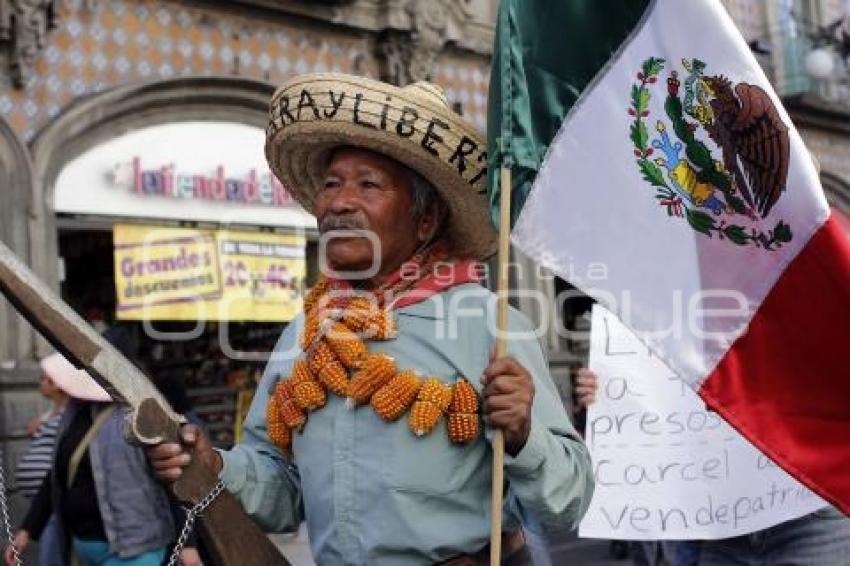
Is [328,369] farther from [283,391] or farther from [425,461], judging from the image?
[425,461]

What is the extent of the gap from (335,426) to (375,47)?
9390 mm

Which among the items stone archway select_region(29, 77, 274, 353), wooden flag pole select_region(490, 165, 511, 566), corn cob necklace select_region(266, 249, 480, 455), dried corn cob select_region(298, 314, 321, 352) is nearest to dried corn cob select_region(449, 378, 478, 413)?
corn cob necklace select_region(266, 249, 480, 455)

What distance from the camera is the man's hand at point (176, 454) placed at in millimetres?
2188

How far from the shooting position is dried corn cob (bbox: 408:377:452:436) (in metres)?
2.36

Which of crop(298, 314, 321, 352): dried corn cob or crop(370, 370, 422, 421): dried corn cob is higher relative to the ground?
crop(298, 314, 321, 352): dried corn cob

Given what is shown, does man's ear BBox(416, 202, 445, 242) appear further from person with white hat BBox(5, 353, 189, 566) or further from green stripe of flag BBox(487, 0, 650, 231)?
person with white hat BBox(5, 353, 189, 566)

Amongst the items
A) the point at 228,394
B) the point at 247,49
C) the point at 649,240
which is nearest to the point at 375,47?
the point at 247,49

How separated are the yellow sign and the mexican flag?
695 cm

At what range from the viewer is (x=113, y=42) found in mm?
9492

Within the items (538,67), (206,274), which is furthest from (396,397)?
(206,274)

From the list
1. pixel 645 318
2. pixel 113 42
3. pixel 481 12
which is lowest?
pixel 645 318

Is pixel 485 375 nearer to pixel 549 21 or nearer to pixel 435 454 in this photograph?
pixel 435 454

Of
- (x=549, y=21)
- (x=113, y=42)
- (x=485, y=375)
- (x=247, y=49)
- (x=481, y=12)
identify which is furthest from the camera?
(x=481, y=12)

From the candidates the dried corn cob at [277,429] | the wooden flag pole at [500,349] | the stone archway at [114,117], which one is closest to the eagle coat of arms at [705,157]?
the wooden flag pole at [500,349]
